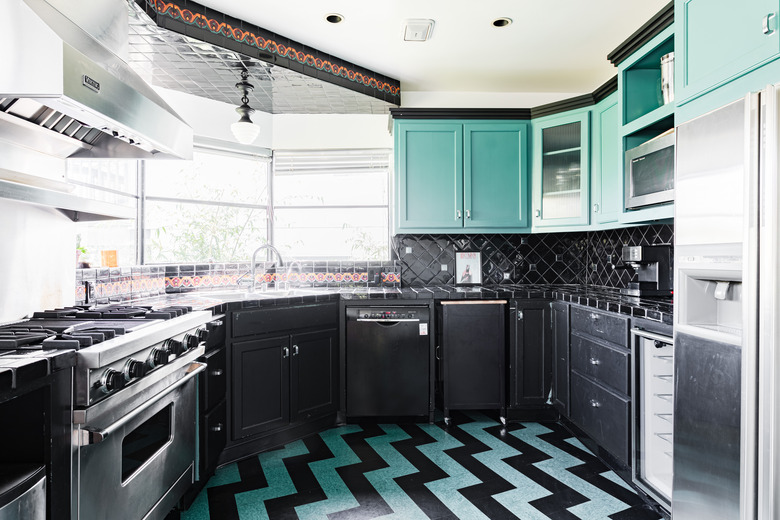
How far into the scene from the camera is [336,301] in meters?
3.00

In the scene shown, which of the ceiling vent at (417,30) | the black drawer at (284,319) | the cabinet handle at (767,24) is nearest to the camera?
the cabinet handle at (767,24)

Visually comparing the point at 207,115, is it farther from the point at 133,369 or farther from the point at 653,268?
the point at 653,268

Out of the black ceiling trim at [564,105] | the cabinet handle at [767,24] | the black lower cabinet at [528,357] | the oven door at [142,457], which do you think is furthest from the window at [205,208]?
the cabinet handle at [767,24]

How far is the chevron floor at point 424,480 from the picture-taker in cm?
199

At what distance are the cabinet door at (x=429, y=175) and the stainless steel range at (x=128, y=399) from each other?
1838 millimetres

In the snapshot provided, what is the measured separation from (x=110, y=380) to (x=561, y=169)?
10.1 ft

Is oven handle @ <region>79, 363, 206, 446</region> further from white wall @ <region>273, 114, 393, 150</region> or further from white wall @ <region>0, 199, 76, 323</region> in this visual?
white wall @ <region>273, 114, 393, 150</region>

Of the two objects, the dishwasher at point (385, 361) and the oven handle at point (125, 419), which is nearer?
the oven handle at point (125, 419)

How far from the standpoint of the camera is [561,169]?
3252 millimetres

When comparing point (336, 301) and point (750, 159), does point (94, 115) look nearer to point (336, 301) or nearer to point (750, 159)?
point (336, 301)

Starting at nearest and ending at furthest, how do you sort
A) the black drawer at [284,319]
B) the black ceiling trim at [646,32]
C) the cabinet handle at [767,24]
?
the cabinet handle at [767,24]
the black ceiling trim at [646,32]
the black drawer at [284,319]

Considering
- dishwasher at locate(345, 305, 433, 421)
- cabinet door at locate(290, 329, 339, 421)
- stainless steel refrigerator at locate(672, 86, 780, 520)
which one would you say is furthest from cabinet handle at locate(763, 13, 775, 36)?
cabinet door at locate(290, 329, 339, 421)

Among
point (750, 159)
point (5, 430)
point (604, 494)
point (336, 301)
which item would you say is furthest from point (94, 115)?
point (604, 494)

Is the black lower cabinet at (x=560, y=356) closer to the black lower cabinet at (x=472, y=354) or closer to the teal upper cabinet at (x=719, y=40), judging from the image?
the black lower cabinet at (x=472, y=354)
